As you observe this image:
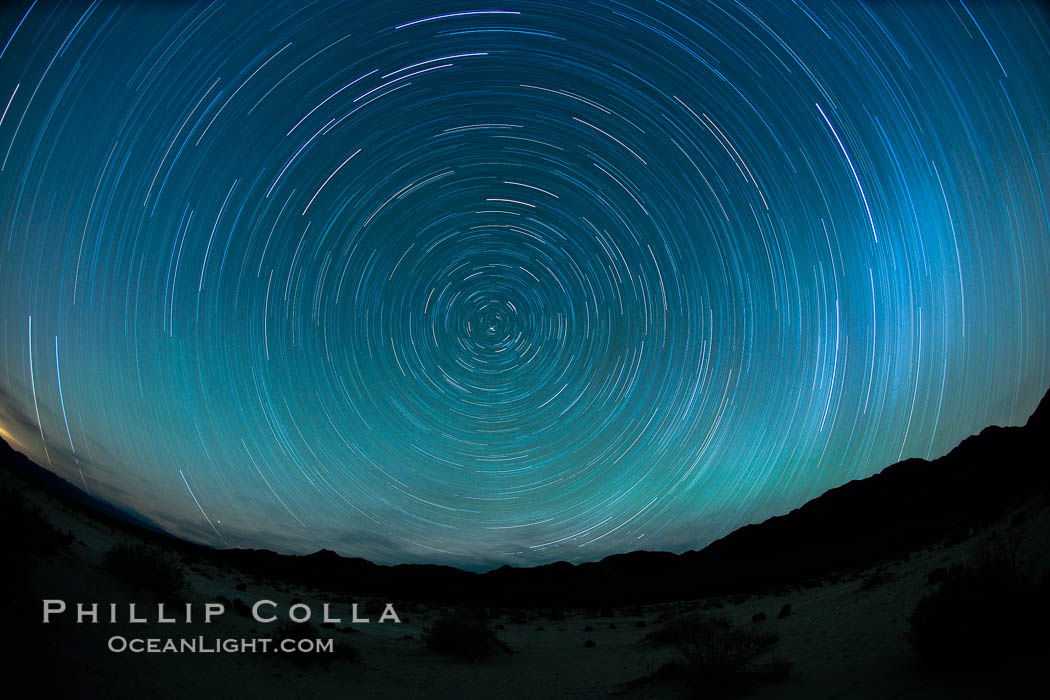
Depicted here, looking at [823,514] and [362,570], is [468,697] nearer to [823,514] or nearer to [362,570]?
[362,570]

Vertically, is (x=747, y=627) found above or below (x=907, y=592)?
below

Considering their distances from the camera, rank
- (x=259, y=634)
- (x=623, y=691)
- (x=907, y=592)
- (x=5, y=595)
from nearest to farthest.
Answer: (x=5, y=595) → (x=623, y=691) → (x=259, y=634) → (x=907, y=592)

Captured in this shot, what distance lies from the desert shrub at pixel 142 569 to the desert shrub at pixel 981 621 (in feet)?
50.0

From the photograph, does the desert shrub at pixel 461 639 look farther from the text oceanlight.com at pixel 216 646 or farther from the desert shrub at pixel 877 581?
the desert shrub at pixel 877 581

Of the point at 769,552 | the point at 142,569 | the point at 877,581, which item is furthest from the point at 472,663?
the point at 769,552

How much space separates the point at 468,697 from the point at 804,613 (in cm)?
1174

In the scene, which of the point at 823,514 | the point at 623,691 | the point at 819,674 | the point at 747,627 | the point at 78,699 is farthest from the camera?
the point at 823,514

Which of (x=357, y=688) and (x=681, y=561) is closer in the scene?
(x=357, y=688)

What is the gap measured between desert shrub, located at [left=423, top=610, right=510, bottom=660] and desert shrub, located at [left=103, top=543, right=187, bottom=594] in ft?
22.1

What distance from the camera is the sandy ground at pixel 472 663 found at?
20.3 feet

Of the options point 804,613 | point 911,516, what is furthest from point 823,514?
point 804,613

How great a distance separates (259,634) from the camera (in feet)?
34.2

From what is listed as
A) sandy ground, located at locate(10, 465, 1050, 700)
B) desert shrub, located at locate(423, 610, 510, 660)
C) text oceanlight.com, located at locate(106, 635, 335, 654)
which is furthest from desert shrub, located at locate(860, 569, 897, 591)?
text oceanlight.com, located at locate(106, 635, 335, 654)

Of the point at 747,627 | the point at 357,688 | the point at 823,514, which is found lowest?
the point at 823,514
